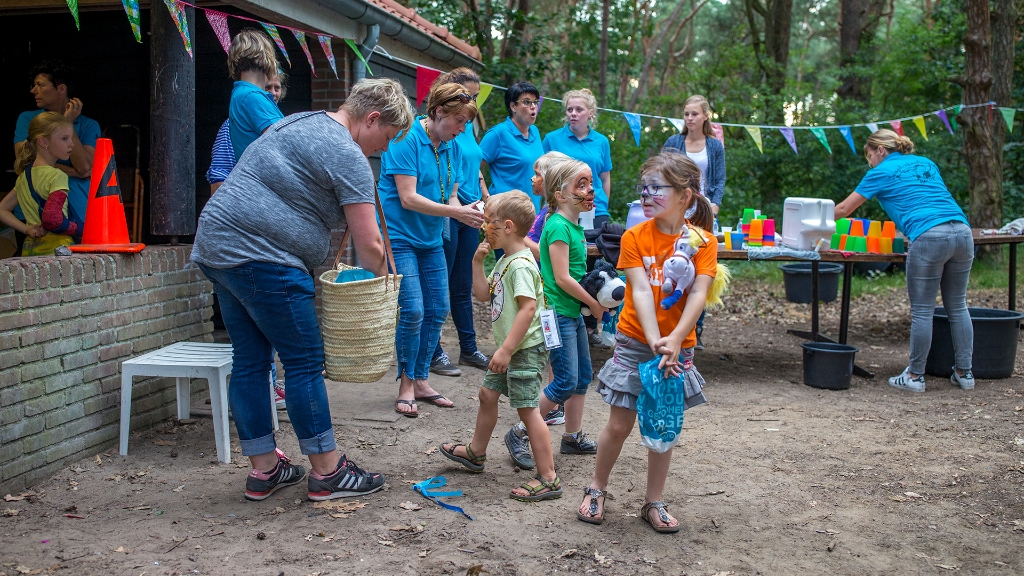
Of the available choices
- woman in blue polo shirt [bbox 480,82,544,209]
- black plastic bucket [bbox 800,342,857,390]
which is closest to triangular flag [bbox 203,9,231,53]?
woman in blue polo shirt [bbox 480,82,544,209]

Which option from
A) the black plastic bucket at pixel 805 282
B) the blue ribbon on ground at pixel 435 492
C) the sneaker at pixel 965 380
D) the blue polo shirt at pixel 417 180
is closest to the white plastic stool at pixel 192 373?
the blue ribbon on ground at pixel 435 492

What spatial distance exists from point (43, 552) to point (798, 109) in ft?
49.1

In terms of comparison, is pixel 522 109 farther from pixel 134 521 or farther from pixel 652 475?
pixel 134 521

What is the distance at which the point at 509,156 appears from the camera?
20.0 feet

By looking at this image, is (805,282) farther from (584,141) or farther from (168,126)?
(168,126)

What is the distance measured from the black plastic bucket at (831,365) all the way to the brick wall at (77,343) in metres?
4.27

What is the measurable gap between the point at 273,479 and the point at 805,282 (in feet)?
25.3

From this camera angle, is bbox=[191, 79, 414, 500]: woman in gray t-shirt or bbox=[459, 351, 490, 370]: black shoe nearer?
bbox=[191, 79, 414, 500]: woman in gray t-shirt

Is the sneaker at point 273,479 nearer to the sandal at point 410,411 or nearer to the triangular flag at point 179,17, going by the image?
the sandal at point 410,411

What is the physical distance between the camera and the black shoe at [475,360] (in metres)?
6.23

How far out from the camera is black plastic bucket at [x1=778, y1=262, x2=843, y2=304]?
9766mm

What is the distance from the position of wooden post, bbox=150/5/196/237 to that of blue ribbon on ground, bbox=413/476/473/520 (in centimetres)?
213

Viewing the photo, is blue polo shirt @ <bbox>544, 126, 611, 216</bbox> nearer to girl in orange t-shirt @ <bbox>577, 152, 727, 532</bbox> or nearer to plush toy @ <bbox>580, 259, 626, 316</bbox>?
plush toy @ <bbox>580, 259, 626, 316</bbox>

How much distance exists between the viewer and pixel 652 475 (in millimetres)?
3365
